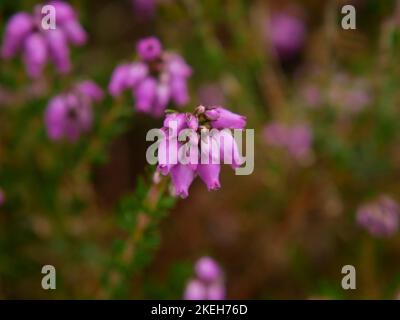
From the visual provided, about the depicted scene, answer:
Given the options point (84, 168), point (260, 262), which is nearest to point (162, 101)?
point (84, 168)

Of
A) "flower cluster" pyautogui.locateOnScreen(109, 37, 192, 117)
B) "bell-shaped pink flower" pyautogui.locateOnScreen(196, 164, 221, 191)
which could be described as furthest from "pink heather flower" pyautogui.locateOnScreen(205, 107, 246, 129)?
"flower cluster" pyautogui.locateOnScreen(109, 37, 192, 117)

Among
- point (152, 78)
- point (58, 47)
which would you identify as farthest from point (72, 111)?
→ point (152, 78)

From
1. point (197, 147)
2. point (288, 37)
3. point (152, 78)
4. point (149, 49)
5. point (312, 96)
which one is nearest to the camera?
point (197, 147)

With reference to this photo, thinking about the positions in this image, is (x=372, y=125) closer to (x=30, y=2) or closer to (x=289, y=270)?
(x=289, y=270)

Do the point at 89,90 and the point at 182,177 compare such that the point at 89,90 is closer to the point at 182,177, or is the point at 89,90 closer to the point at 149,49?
the point at 149,49

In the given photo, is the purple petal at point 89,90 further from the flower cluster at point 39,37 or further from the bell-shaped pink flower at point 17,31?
the bell-shaped pink flower at point 17,31

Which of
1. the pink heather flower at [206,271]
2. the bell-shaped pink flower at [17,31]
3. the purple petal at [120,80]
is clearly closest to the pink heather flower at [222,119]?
the purple petal at [120,80]

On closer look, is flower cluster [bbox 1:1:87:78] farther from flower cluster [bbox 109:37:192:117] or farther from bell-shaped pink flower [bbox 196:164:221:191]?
bell-shaped pink flower [bbox 196:164:221:191]
